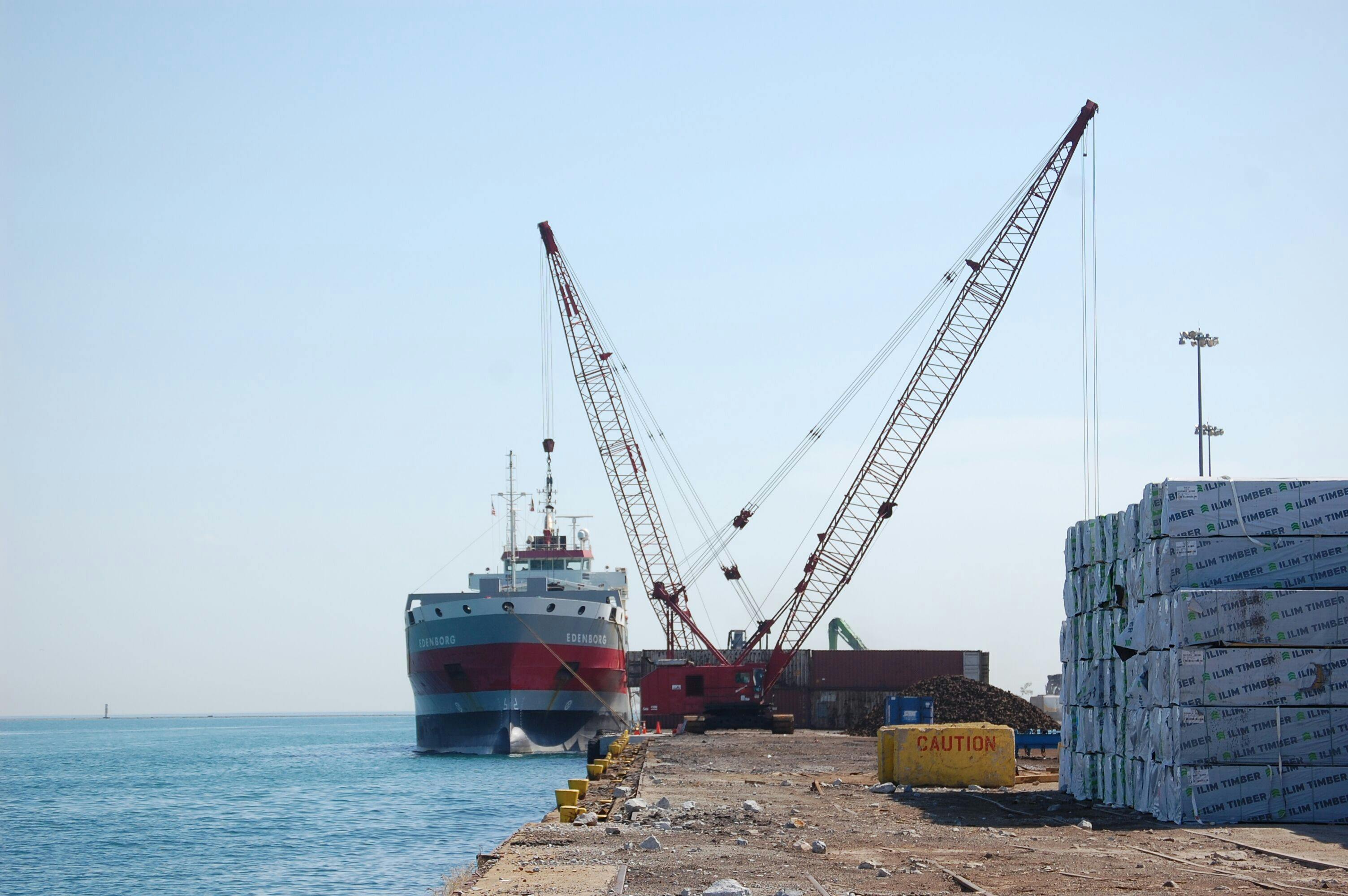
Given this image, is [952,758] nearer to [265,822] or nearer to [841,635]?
[265,822]

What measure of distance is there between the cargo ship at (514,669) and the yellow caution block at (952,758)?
31249 mm

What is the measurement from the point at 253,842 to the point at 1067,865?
2395cm

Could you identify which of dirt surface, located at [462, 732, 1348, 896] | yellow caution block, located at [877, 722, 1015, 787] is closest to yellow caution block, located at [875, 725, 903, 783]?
yellow caution block, located at [877, 722, 1015, 787]

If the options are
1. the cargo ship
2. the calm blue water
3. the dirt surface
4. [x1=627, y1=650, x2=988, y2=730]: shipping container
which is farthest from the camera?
[x1=627, y1=650, x2=988, y2=730]: shipping container

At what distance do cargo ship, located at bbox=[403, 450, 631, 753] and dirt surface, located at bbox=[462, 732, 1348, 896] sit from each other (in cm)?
3107

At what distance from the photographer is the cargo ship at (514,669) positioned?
54.5 metres

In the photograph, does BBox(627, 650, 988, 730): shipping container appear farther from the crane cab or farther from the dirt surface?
the dirt surface

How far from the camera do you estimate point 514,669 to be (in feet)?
178

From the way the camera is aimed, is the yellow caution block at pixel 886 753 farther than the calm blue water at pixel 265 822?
No

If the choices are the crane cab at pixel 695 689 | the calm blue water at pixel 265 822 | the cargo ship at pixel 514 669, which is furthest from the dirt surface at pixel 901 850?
the crane cab at pixel 695 689

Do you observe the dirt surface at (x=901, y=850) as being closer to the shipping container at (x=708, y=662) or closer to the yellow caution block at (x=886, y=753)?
the yellow caution block at (x=886, y=753)

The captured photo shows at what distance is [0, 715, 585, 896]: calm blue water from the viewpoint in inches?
1041

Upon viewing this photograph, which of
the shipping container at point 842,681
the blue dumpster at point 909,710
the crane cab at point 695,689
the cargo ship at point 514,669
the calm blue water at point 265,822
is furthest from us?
the shipping container at point 842,681

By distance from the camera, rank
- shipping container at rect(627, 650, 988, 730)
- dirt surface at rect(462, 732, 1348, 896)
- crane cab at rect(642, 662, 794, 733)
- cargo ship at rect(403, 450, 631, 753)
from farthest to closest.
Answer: shipping container at rect(627, 650, 988, 730), crane cab at rect(642, 662, 794, 733), cargo ship at rect(403, 450, 631, 753), dirt surface at rect(462, 732, 1348, 896)
